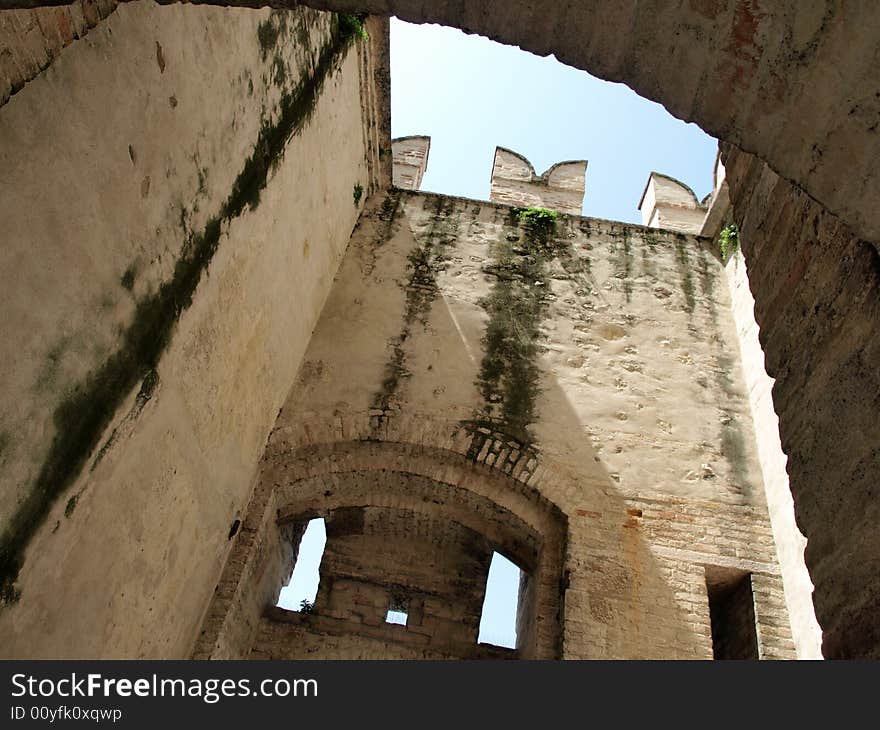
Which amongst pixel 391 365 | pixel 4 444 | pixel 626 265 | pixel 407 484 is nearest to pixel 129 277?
pixel 4 444

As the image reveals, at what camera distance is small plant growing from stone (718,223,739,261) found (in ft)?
23.6

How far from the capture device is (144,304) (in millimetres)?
3369

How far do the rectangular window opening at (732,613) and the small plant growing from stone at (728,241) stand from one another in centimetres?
354

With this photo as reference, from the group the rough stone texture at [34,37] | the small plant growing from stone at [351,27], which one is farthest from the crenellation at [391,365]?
the small plant growing from stone at [351,27]

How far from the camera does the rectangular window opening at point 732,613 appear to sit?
507 centimetres

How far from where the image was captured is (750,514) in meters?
5.50

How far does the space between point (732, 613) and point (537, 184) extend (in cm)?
572

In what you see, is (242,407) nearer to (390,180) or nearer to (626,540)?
(626,540)

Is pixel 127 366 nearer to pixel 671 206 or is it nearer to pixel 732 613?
pixel 732 613

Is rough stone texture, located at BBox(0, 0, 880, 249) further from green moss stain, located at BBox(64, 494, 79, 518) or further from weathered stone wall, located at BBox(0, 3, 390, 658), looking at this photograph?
green moss stain, located at BBox(64, 494, 79, 518)

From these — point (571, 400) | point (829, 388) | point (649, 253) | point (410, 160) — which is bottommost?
point (829, 388)

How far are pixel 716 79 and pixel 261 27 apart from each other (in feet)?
11.2

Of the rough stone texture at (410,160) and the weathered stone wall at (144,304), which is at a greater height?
the rough stone texture at (410,160)

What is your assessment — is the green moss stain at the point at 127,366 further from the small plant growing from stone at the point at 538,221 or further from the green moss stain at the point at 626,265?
the green moss stain at the point at 626,265
